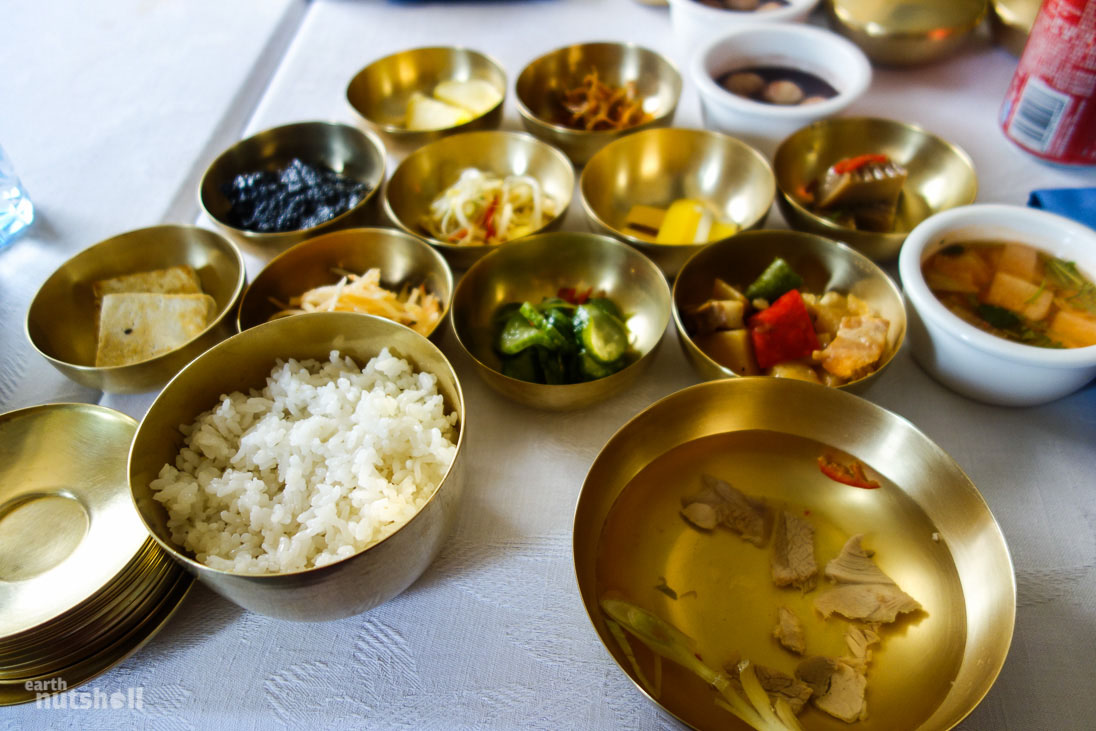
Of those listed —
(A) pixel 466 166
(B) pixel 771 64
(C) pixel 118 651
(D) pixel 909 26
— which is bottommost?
(C) pixel 118 651

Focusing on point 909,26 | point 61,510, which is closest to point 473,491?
point 61,510

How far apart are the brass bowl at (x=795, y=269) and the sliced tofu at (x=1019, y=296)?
204 millimetres

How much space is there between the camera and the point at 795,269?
1.56 m

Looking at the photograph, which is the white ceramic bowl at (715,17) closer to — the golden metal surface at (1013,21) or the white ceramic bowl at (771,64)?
the white ceramic bowl at (771,64)

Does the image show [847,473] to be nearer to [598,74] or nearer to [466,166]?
[466,166]

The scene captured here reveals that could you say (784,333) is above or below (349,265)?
above

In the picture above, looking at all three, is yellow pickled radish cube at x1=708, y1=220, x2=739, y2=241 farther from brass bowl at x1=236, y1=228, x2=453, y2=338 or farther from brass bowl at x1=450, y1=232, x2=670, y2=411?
brass bowl at x1=236, y1=228, x2=453, y2=338

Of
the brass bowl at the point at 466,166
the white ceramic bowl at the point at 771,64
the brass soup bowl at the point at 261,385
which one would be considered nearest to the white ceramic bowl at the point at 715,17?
the white ceramic bowl at the point at 771,64

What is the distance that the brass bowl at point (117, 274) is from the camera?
4.40 feet

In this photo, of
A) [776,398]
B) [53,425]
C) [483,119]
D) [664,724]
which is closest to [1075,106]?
[776,398]

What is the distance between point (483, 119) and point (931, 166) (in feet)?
4.00

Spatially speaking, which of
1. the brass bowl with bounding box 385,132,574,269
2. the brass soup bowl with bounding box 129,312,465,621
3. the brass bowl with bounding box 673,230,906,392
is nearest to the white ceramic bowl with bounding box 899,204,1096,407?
the brass bowl with bounding box 673,230,906,392

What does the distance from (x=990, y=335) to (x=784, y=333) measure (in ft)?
1.22

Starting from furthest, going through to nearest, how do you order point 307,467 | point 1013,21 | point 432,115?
point 1013,21 → point 432,115 → point 307,467
